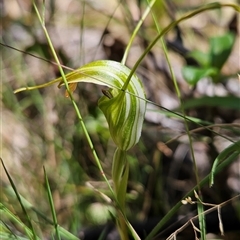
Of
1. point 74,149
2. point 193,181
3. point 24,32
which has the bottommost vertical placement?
point 193,181

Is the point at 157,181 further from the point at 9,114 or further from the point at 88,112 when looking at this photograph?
the point at 9,114

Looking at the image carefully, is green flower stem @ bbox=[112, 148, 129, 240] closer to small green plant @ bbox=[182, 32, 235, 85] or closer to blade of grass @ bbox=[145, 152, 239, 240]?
blade of grass @ bbox=[145, 152, 239, 240]

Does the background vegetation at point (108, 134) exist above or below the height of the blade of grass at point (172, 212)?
below

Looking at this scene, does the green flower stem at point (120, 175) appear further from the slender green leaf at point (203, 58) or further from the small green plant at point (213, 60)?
the slender green leaf at point (203, 58)

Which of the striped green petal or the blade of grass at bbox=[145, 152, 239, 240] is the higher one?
the striped green petal

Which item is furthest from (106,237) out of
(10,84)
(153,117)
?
(10,84)

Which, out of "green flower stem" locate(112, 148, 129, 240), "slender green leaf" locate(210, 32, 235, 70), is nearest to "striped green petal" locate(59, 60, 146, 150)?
"green flower stem" locate(112, 148, 129, 240)

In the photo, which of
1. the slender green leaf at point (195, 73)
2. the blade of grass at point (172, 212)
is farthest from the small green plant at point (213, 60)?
the blade of grass at point (172, 212)

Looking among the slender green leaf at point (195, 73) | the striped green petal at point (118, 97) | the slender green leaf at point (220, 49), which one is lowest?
the slender green leaf at point (195, 73)

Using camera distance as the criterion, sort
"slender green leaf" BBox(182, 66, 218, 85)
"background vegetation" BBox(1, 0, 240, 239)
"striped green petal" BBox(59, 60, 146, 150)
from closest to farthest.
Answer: "striped green petal" BBox(59, 60, 146, 150) → "slender green leaf" BBox(182, 66, 218, 85) → "background vegetation" BBox(1, 0, 240, 239)
